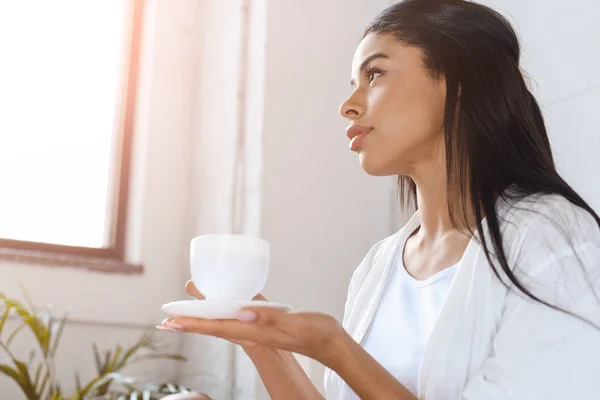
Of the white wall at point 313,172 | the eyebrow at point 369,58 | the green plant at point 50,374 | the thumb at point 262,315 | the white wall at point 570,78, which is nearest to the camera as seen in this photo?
the thumb at point 262,315

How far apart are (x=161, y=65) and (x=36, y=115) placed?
52 cm

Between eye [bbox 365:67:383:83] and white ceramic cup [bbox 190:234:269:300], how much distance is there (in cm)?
44

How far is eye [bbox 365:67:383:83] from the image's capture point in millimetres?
1140

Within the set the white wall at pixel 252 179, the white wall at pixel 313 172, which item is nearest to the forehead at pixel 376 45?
the white wall at pixel 252 179

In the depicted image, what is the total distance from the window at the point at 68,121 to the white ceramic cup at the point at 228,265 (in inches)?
64.9

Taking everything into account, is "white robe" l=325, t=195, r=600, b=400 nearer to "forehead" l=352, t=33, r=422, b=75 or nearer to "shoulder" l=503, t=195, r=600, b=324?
"shoulder" l=503, t=195, r=600, b=324

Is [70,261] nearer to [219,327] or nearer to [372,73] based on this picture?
[372,73]

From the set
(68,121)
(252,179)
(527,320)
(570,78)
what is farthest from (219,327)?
(68,121)

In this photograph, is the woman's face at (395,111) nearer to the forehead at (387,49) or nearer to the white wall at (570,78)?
the forehead at (387,49)

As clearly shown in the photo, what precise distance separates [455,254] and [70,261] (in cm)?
159

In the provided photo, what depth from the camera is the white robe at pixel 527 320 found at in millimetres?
813

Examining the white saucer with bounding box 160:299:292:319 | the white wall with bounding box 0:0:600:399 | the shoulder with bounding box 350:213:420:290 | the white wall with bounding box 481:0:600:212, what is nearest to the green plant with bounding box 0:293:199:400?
the white wall with bounding box 0:0:600:399

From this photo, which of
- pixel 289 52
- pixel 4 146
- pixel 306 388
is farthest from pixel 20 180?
pixel 306 388

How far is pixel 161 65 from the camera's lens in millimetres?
2621
